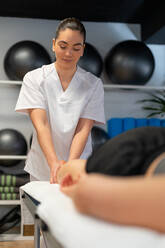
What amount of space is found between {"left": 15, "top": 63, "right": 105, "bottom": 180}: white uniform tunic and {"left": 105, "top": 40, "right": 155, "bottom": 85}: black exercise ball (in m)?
1.50

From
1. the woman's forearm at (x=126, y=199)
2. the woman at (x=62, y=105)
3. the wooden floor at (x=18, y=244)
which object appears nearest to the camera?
the woman's forearm at (x=126, y=199)

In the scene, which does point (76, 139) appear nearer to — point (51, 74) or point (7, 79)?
point (51, 74)

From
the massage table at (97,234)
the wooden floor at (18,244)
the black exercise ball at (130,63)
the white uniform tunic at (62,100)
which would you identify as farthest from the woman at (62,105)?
the black exercise ball at (130,63)

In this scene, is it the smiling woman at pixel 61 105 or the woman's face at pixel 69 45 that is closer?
the woman's face at pixel 69 45

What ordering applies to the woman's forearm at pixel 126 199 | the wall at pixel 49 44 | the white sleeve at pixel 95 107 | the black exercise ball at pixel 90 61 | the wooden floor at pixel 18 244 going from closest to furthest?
the woman's forearm at pixel 126 199
the white sleeve at pixel 95 107
the wooden floor at pixel 18 244
the black exercise ball at pixel 90 61
the wall at pixel 49 44

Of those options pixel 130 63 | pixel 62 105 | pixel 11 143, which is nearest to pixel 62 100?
pixel 62 105

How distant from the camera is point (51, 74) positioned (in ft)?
6.01

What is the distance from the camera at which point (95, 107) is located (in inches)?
73.5

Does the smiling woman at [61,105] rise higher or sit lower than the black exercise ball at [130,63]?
lower

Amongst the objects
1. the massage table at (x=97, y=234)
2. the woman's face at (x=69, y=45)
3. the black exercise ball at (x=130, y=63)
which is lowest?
the massage table at (x=97, y=234)

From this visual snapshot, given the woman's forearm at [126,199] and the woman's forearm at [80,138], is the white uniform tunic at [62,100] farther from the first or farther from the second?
the woman's forearm at [126,199]

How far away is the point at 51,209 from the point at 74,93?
4.16ft

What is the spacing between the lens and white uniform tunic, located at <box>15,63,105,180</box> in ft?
5.95

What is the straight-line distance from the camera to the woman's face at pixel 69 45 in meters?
1.63
